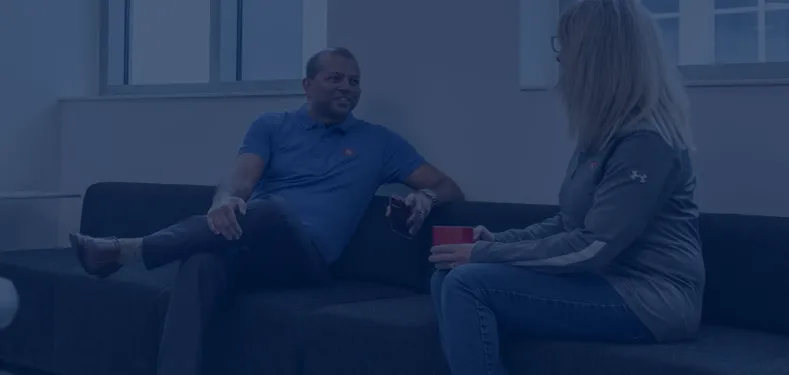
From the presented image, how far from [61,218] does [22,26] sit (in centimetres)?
92

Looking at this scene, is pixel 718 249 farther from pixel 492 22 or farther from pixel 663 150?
pixel 492 22

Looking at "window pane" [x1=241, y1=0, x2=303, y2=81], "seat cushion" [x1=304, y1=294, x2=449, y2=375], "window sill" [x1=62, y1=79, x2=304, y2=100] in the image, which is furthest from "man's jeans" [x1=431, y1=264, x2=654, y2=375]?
"window pane" [x1=241, y1=0, x2=303, y2=81]

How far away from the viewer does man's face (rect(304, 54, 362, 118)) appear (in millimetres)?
3789

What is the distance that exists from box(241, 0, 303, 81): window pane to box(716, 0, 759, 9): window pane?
1938 mm

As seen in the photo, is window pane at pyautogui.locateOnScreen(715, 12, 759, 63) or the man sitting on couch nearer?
the man sitting on couch

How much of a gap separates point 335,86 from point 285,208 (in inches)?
23.0

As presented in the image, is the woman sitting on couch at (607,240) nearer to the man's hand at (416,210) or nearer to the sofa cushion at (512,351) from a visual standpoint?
the sofa cushion at (512,351)

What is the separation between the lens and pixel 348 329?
9.66 feet

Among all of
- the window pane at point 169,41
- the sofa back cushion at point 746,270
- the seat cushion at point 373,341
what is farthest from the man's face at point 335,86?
the window pane at point 169,41

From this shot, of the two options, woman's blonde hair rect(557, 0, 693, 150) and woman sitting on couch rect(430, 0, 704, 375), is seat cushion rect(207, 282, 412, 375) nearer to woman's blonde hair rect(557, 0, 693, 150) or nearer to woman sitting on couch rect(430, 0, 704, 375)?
woman sitting on couch rect(430, 0, 704, 375)

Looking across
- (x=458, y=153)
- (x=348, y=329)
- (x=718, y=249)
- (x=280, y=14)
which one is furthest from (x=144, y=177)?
(x=718, y=249)

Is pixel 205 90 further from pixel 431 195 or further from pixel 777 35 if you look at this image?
pixel 777 35

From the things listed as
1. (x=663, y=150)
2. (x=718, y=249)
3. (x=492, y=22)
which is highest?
(x=492, y=22)

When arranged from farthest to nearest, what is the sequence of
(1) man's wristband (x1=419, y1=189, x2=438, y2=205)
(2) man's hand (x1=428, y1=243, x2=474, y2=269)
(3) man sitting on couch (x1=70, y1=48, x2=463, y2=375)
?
(1) man's wristband (x1=419, y1=189, x2=438, y2=205)
(3) man sitting on couch (x1=70, y1=48, x2=463, y2=375)
(2) man's hand (x1=428, y1=243, x2=474, y2=269)
